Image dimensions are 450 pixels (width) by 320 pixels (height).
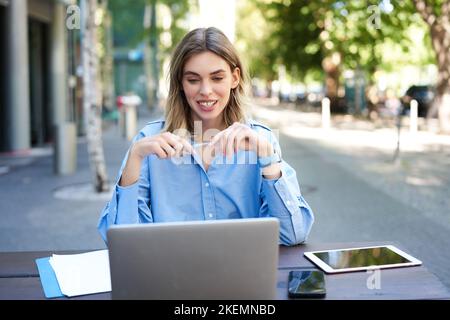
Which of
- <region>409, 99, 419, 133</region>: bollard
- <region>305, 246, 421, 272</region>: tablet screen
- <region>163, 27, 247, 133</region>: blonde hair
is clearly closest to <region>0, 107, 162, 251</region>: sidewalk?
<region>163, 27, 247, 133</region>: blonde hair

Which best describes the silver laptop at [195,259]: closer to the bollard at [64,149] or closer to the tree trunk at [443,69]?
the bollard at [64,149]

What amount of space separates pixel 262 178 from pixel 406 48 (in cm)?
2246

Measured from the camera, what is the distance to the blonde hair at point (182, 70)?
2473 mm

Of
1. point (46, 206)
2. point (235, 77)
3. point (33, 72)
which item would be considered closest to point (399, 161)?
point (46, 206)

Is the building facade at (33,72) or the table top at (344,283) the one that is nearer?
the table top at (344,283)

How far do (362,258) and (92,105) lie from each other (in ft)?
23.5

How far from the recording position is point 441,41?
16.8 metres

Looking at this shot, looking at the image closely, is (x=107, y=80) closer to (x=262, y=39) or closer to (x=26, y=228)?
(x=26, y=228)

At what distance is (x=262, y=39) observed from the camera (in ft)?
173

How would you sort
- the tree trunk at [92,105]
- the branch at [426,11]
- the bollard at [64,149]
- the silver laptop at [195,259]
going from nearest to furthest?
1. the silver laptop at [195,259]
2. the tree trunk at [92,105]
3. the bollard at [64,149]
4. the branch at [426,11]

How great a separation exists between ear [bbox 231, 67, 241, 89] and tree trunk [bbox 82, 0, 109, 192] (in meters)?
6.31

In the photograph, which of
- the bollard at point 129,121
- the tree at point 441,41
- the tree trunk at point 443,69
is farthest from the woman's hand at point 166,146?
the bollard at point 129,121

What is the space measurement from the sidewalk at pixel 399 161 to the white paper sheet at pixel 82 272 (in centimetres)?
212
